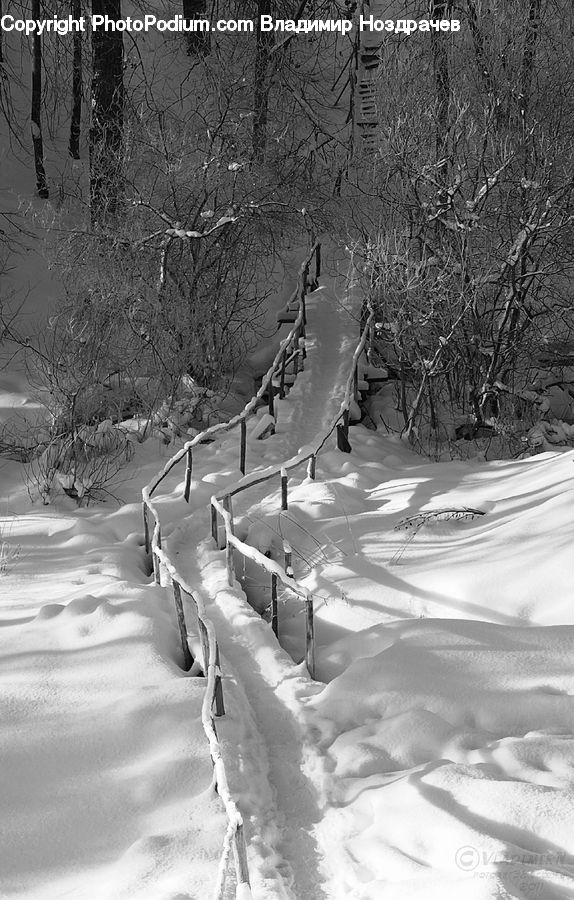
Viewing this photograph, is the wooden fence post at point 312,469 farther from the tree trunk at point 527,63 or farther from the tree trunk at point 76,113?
the tree trunk at point 76,113

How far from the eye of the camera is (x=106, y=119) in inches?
626

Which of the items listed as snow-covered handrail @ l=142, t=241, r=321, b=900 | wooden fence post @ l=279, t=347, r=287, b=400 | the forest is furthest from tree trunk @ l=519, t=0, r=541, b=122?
snow-covered handrail @ l=142, t=241, r=321, b=900

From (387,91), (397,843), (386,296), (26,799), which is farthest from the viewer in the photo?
(387,91)

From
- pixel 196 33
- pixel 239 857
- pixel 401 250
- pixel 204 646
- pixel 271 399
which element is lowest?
pixel 204 646

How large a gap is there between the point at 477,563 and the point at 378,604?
83 centimetres

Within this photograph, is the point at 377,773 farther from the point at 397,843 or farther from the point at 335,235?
the point at 335,235

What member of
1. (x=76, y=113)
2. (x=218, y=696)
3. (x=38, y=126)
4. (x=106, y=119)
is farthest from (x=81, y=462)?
(x=76, y=113)

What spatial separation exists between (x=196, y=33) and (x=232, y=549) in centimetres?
1995

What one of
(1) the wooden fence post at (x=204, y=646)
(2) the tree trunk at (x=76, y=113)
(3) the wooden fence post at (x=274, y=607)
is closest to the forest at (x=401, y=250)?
(2) the tree trunk at (x=76, y=113)

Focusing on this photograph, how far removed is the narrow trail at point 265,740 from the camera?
3581 mm

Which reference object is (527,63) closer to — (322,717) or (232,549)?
(232,549)

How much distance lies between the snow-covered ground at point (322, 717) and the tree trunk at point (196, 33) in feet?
55.5

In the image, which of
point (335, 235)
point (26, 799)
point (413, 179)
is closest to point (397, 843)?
point (26, 799)

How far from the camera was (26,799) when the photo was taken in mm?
3932
